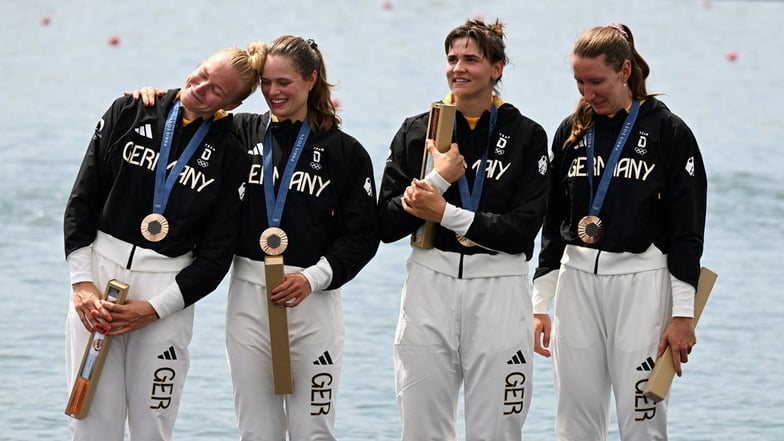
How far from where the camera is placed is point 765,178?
16172 millimetres

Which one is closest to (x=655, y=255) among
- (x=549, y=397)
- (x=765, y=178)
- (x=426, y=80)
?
(x=549, y=397)

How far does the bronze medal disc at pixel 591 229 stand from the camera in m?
5.50

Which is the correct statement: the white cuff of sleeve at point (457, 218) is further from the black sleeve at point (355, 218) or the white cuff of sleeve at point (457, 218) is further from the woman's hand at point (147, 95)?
the woman's hand at point (147, 95)

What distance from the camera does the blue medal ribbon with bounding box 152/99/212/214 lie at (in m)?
5.32

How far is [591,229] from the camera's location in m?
5.51

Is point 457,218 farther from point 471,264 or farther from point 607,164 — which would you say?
point 607,164

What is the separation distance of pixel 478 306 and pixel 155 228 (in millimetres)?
1256

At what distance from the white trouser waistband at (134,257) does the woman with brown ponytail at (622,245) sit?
1530 millimetres

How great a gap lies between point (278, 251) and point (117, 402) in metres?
0.82

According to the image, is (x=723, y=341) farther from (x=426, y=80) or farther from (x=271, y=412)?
(x=426, y=80)

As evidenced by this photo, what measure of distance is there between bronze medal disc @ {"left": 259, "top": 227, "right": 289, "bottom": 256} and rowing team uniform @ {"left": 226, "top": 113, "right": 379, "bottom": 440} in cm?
3

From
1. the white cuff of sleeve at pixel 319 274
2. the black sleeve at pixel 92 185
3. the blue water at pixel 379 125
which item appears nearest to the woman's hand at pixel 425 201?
the white cuff of sleeve at pixel 319 274

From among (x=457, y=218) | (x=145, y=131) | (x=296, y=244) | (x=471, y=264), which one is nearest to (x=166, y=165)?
(x=145, y=131)

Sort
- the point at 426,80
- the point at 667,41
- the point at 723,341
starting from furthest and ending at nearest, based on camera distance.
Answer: the point at 667,41 < the point at 426,80 < the point at 723,341
